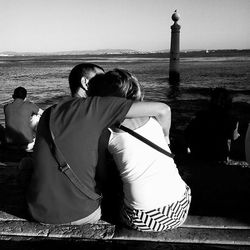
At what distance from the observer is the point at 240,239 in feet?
6.74

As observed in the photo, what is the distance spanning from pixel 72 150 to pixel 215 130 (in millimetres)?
2522

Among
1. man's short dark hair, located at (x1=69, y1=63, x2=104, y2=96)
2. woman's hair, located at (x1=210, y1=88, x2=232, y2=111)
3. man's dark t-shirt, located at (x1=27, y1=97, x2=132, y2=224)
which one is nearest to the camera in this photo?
man's dark t-shirt, located at (x1=27, y1=97, x2=132, y2=224)

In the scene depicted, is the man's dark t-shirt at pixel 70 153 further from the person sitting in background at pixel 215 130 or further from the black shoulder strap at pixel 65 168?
the person sitting in background at pixel 215 130

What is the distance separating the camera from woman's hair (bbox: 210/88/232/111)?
3.76 metres

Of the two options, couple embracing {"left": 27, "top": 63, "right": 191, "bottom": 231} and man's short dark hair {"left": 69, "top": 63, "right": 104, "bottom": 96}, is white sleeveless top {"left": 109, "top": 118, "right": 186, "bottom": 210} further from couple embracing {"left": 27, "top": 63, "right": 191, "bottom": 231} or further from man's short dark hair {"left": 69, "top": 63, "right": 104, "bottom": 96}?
man's short dark hair {"left": 69, "top": 63, "right": 104, "bottom": 96}

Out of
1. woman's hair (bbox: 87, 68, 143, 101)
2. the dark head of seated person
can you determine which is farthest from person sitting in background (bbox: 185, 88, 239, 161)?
woman's hair (bbox: 87, 68, 143, 101)

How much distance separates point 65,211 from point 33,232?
339mm

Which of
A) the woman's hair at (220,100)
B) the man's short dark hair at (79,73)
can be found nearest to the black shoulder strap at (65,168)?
the man's short dark hair at (79,73)

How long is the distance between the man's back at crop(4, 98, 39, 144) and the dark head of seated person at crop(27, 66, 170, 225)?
11.3 ft

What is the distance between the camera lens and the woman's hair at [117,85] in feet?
6.47

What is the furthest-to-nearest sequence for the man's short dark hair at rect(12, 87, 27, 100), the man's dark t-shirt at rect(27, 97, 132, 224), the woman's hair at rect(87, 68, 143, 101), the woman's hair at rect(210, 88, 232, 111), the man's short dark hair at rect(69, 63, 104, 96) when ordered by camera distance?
the man's short dark hair at rect(12, 87, 27, 100), the woman's hair at rect(210, 88, 232, 111), the man's short dark hair at rect(69, 63, 104, 96), the woman's hair at rect(87, 68, 143, 101), the man's dark t-shirt at rect(27, 97, 132, 224)

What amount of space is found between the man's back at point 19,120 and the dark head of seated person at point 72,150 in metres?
3.44

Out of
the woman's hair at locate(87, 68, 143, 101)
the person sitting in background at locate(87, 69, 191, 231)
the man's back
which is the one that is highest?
the woman's hair at locate(87, 68, 143, 101)

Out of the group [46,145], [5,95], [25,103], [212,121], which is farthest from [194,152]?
[5,95]
